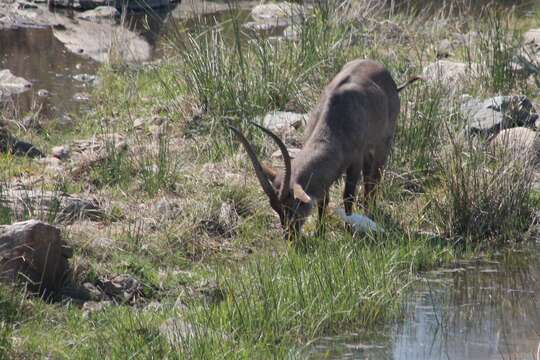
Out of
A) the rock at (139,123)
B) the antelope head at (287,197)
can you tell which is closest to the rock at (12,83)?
the rock at (139,123)

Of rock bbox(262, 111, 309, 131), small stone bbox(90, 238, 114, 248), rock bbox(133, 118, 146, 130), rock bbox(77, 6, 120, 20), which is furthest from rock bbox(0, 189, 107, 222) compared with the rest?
rock bbox(77, 6, 120, 20)

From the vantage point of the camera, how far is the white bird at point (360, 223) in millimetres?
9117

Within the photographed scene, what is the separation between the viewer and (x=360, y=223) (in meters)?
9.26

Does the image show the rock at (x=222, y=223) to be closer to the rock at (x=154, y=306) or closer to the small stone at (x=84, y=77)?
the rock at (x=154, y=306)

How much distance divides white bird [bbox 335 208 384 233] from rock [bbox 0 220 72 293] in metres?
2.68

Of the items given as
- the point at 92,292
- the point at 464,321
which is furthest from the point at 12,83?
the point at 464,321

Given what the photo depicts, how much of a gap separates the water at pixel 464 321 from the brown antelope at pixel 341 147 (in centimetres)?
131

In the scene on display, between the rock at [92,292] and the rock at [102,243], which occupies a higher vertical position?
the rock at [92,292]

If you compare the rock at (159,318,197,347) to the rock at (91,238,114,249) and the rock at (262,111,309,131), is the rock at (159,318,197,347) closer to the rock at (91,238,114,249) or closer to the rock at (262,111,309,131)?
the rock at (91,238,114,249)

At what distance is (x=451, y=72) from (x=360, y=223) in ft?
17.6

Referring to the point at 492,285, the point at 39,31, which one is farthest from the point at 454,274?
the point at 39,31

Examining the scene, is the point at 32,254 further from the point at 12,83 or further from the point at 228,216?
the point at 12,83

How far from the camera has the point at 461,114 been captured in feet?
37.6

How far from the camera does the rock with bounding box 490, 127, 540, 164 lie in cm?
1000
